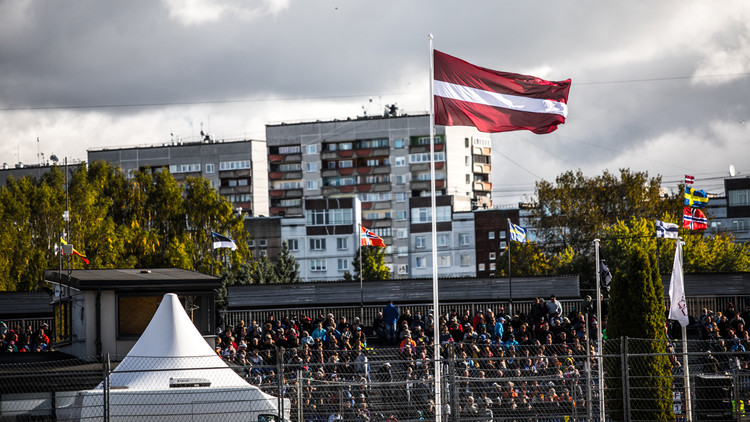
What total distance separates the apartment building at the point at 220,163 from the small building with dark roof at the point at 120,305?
11414 centimetres

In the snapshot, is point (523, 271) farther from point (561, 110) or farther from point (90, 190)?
point (561, 110)

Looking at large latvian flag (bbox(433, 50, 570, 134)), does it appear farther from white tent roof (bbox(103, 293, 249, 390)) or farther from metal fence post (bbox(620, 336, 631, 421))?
white tent roof (bbox(103, 293, 249, 390))

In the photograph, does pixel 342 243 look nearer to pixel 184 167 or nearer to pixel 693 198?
pixel 184 167

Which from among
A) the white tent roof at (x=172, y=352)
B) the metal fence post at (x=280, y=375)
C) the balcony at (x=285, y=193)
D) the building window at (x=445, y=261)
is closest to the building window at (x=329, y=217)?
the building window at (x=445, y=261)

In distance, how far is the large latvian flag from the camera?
2159 cm

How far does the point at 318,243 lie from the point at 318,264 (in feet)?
9.06

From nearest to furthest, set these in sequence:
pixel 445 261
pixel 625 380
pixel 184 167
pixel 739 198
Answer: pixel 625 380 < pixel 445 261 < pixel 739 198 < pixel 184 167

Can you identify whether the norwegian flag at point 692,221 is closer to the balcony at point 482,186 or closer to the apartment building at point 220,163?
the balcony at point 482,186

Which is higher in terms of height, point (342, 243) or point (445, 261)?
point (342, 243)

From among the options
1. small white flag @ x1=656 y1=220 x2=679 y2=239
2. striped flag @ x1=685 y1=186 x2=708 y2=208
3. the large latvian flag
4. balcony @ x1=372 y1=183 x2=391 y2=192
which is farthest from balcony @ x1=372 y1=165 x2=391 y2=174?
the large latvian flag

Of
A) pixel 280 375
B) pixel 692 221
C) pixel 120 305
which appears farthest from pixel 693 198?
pixel 280 375

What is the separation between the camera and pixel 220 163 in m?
139

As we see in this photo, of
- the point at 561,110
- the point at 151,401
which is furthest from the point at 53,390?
the point at 561,110

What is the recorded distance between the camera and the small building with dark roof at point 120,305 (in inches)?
920
